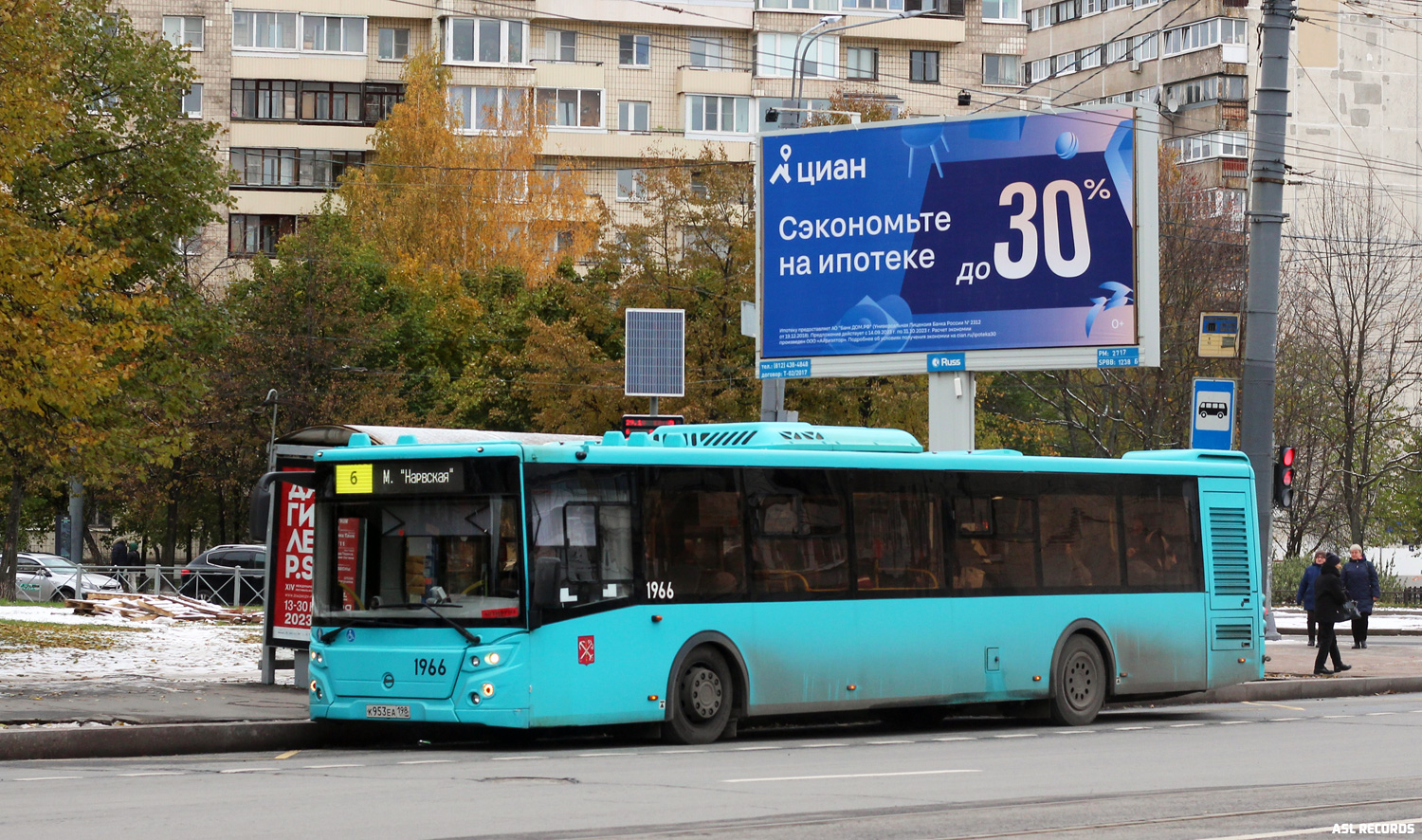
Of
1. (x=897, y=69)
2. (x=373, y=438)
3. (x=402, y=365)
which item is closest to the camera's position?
(x=373, y=438)

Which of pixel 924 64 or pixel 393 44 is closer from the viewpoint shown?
pixel 393 44

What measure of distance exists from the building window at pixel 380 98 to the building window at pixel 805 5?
15.0 meters

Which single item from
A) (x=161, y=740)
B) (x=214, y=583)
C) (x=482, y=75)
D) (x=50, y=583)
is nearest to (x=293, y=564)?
(x=161, y=740)

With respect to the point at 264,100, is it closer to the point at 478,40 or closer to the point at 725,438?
the point at 478,40

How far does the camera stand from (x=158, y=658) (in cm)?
2306

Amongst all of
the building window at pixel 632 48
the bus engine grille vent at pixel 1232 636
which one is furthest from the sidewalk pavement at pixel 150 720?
the building window at pixel 632 48

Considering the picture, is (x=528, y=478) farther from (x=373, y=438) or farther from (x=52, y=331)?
(x=52, y=331)

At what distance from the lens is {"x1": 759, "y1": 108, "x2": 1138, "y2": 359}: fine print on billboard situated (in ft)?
83.4

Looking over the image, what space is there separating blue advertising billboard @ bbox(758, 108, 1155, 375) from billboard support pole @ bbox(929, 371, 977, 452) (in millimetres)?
357

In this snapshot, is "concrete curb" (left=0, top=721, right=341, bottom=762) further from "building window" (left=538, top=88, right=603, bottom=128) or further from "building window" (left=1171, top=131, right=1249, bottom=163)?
"building window" (left=1171, top=131, right=1249, bottom=163)

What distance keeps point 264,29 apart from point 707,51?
17548 mm

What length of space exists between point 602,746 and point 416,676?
1814mm

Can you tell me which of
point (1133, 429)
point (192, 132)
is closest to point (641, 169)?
point (1133, 429)

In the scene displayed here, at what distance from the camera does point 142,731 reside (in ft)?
48.5
